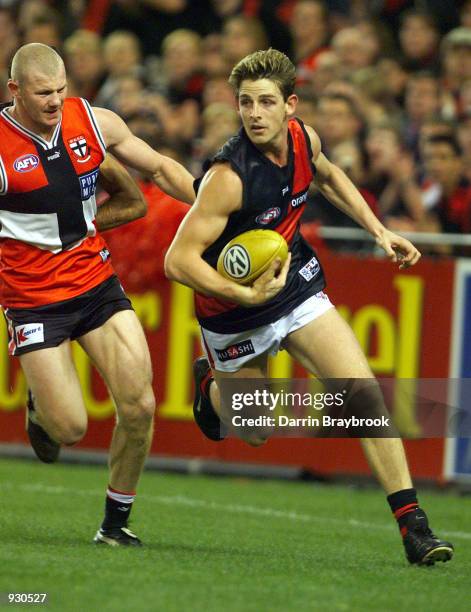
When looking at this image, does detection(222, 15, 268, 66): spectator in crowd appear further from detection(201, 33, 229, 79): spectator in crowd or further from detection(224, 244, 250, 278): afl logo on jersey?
detection(224, 244, 250, 278): afl logo on jersey

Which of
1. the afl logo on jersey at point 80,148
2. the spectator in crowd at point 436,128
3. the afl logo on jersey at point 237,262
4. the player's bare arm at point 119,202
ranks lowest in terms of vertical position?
the afl logo on jersey at point 237,262

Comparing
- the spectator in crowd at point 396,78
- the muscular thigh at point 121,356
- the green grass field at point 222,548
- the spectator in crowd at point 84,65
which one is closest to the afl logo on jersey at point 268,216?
the muscular thigh at point 121,356

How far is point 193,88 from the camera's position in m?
14.7

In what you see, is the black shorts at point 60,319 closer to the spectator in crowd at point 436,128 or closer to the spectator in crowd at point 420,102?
the spectator in crowd at point 436,128


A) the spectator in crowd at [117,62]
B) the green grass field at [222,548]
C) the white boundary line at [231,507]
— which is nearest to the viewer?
the green grass field at [222,548]

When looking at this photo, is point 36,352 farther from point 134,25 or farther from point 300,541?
point 134,25

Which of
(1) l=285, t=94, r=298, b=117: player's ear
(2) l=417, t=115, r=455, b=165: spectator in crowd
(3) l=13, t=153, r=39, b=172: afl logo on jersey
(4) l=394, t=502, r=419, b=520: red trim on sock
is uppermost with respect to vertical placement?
(1) l=285, t=94, r=298, b=117: player's ear

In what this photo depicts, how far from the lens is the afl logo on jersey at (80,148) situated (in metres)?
7.32

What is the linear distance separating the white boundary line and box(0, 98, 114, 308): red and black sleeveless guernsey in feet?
9.14

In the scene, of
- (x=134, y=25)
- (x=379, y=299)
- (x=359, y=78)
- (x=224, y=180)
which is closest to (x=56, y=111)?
(x=224, y=180)

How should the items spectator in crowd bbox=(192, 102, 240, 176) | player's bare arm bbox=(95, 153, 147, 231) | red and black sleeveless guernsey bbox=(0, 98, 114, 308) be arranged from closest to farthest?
red and black sleeveless guernsey bbox=(0, 98, 114, 308) < player's bare arm bbox=(95, 153, 147, 231) < spectator in crowd bbox=(192, 102, 240, 176)

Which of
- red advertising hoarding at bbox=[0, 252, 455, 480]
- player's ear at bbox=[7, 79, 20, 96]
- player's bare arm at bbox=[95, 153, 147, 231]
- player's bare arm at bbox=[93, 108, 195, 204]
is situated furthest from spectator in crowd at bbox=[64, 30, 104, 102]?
player's ear at bbox=[7, 79, 20, 96]

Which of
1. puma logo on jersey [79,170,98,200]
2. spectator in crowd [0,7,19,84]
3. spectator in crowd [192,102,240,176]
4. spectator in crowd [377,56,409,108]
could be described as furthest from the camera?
spectator in crowd [0,7,19,84]

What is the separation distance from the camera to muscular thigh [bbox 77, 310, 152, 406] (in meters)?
7.23
